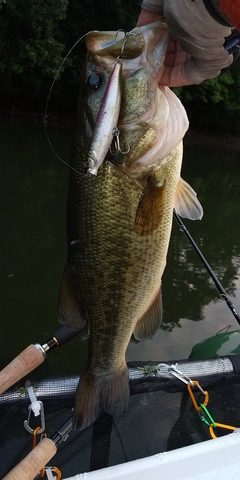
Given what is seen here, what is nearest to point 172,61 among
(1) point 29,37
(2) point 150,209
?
(2) point 150,209

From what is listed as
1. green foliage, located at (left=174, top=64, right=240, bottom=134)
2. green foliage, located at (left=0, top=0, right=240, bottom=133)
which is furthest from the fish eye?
green foliage, located at (left=174, top=64, right=240, bottom=134)

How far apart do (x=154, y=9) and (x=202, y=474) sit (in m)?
1.67

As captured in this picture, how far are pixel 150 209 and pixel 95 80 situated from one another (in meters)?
0.49

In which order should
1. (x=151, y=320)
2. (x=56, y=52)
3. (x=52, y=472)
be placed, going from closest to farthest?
(x=52, y=472)
(x=151, y=320)
(x=56, y=52)

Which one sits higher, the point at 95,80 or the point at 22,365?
the point at 95,80

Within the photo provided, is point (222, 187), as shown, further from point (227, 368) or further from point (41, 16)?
point (227, 368)

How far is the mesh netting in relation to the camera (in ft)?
6.28

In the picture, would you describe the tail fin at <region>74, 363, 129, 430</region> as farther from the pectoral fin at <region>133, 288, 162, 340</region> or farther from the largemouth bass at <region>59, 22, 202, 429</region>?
the pectoral fin at <region>133, 288, 162, 340</region>

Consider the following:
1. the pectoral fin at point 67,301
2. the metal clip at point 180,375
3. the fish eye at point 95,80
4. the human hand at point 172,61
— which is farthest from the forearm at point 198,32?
the metal clip at point 180,375

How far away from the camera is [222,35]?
4.46 feet

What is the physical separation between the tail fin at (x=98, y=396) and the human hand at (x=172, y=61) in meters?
1.16

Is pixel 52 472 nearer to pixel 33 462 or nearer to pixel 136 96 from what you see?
pixel 33 462

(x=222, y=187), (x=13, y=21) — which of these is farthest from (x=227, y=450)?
(x=13, y=21)

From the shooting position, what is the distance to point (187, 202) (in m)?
1.82
